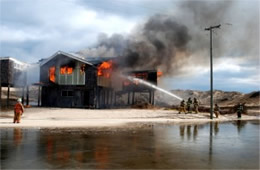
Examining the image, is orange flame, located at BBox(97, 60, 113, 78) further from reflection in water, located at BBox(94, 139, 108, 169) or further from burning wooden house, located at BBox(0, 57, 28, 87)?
reflection in water, located at BBox(94, 139, 108, 169)

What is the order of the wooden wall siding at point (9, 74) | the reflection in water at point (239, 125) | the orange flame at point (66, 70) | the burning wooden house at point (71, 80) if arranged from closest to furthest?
the reflection in water at point (239, 125) < the burning wooden house at point (71, 80) < the orange flame at point (66, 70) < the wooden wall siding at point (9, 74)

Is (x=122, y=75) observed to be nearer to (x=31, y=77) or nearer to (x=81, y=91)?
(x=81, y=91)

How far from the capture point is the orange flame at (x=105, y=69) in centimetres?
3566

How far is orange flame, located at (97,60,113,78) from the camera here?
35.7 meters

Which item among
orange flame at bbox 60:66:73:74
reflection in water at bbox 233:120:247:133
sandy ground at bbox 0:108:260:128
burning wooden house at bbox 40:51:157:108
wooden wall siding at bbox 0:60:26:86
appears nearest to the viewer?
sandy ground at bbox 0:108:260:128

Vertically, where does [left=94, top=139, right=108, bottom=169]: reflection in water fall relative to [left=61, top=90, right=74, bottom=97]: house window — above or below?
below

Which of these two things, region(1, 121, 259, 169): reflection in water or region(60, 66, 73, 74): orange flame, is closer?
region(1, 121, 259, 169): reflection in water

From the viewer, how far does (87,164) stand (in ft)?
23.7

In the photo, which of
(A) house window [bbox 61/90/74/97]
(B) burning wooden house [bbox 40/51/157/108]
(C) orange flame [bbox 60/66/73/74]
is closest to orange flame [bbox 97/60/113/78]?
(B) burning wooden house [bbox 40/51/157/108]

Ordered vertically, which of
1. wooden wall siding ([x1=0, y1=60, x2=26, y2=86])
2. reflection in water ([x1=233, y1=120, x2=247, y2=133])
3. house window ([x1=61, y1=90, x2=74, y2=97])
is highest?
wooden wall siding ([x1=0, y1=60, x2=26, y2=86])

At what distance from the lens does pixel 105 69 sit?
122ft

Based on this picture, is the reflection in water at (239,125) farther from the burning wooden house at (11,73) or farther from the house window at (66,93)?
the burning wooden house at (11,73)

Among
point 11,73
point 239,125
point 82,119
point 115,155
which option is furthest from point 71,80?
point 115,155

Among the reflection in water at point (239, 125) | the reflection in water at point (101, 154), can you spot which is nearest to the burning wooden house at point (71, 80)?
the reflection in water at point (239, 125)
